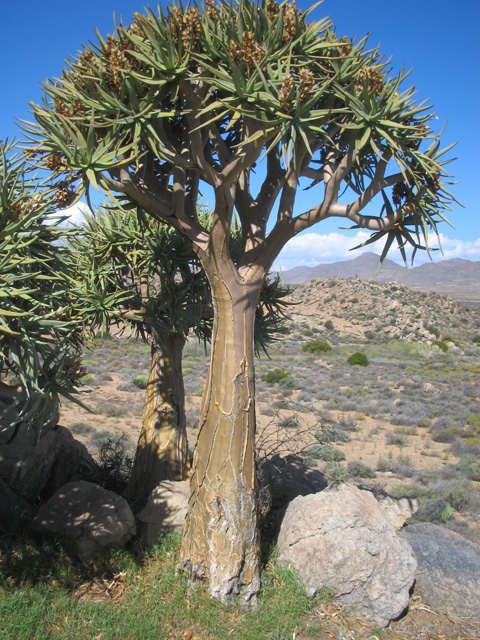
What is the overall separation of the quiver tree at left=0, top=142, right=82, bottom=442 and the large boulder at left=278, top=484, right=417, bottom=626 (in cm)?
255

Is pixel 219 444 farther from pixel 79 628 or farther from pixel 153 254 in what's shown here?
pixel 153 254

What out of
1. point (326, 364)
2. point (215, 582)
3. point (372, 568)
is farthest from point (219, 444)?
point (326, 364)

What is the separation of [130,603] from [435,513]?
5.35 meters

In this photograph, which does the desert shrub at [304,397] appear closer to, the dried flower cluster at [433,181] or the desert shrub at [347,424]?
the desert shrub at [347,424]

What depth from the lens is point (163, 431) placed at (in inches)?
248

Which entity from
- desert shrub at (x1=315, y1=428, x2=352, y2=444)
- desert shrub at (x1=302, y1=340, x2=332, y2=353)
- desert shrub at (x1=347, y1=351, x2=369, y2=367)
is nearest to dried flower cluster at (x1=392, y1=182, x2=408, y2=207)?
desert shrub at (x1=315, y1=428, x2=352, y2=444)

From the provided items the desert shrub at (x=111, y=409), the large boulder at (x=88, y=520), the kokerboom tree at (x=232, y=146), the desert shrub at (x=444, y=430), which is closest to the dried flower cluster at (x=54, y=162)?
the kokerboom tree at (x=232, y=146)

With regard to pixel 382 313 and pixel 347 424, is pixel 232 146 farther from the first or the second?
pixel 382 313

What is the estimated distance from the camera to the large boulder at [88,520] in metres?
4.83

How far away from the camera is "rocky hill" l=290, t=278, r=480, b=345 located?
4462cm

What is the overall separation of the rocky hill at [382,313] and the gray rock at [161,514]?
3492 cm

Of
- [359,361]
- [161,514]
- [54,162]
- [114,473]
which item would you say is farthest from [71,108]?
[359,361]

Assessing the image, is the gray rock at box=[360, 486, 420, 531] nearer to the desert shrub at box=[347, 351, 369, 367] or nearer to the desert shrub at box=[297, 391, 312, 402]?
the desert shrub at box=[297, 391, 312, 402]

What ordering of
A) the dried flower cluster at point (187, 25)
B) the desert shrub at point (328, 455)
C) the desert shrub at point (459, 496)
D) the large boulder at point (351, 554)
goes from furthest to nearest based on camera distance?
the desert shrub at point (328, 455), the desert shrub at point (459, 496), the large boulder at point (351, 554), the dried flower cluster at point (187, 25)
